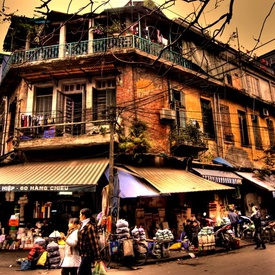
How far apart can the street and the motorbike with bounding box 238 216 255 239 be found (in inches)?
131

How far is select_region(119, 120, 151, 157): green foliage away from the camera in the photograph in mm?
11617

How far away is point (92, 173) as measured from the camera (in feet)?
33.9

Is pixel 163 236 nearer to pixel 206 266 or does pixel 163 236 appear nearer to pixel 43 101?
pixel 206 266

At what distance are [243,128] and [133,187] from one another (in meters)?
10.8

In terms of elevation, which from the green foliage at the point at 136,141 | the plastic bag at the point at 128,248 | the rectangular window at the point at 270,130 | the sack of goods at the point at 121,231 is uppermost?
the rectangular window at the point at 270,130

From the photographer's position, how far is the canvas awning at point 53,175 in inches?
376

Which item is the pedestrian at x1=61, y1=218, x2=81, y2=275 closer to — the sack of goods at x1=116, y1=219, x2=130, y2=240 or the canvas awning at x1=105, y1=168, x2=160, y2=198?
the sack of goods at x1=116, y1=219, x2=130, y2=240

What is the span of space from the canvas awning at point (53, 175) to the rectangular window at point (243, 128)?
10.1 meters

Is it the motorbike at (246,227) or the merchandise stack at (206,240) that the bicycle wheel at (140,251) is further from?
the motorbike at (246,227)

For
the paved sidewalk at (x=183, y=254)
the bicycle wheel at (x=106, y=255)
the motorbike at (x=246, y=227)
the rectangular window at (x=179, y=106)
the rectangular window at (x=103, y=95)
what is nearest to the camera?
the bicycle wheel at (x=106, y=255)

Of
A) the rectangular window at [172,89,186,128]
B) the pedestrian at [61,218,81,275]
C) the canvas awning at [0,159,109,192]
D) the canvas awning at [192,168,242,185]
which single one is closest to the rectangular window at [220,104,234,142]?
the canvas awning at [192,168,242,185]

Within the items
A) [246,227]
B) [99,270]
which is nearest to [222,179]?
[246,227]

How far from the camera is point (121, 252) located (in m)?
8.44

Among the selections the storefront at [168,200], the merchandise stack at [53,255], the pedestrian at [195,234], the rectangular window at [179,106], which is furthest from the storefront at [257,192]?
the merchandise stack at [53,255]
